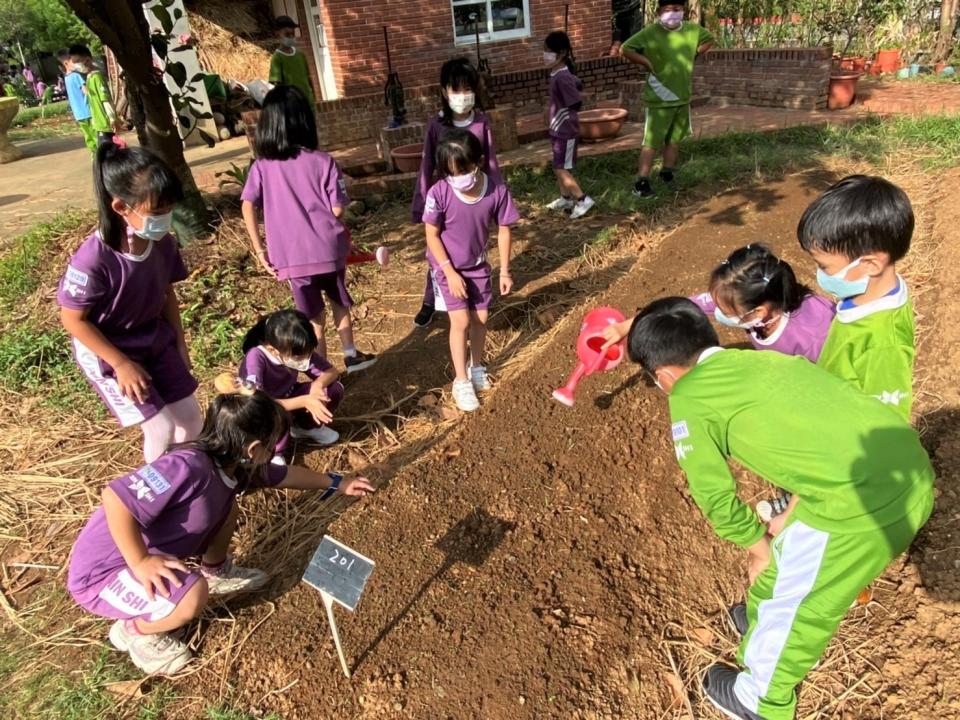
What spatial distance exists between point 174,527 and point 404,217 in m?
4.66

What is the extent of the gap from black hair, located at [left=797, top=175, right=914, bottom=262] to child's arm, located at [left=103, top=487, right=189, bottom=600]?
2.38m

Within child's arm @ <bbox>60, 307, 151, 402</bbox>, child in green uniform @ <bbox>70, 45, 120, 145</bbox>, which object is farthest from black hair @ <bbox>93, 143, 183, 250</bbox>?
child in green uniform @ <bbox>70, 45, 120, 145</bbox>

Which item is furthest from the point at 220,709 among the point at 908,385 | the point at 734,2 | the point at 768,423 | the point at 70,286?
the point at 734,2

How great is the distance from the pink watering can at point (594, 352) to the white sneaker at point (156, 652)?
1814mm

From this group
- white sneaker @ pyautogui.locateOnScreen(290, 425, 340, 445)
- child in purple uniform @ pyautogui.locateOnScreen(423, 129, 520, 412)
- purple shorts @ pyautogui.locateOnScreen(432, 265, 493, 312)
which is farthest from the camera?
white sneaker @ pyautogui.locateOnScreen(290, 425, 340, 445)

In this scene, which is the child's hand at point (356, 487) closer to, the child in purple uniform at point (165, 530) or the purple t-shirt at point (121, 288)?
the child in purple uniform at point (165, 530)

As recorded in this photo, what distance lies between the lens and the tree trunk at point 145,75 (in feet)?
14.9

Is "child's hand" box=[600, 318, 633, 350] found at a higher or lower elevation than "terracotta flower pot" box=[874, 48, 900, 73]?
lower

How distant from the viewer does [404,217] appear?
251 inches

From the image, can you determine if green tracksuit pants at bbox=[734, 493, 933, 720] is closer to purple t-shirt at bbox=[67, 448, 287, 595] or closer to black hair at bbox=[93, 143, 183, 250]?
purple t-shirt at bbox=[67, 448, 287, 595]

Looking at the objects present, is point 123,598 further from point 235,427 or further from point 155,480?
point 235,427

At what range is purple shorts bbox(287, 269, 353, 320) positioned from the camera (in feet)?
11.4

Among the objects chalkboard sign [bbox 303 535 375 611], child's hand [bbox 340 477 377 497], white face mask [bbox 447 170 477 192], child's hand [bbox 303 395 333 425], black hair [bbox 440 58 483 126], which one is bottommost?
child's hand [bbox 340 477 377 497]

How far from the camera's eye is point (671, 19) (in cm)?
563
